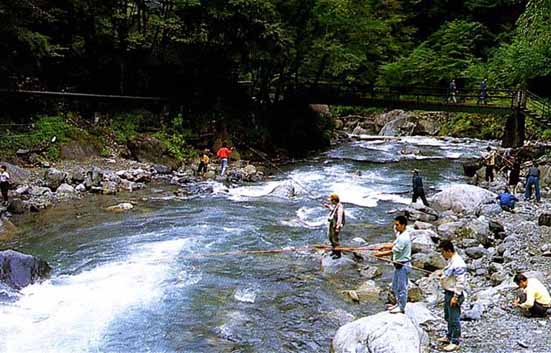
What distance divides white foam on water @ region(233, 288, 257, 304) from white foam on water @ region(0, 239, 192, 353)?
4.81 ft

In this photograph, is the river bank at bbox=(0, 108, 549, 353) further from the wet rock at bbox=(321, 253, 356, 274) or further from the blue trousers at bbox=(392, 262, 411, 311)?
the blue trousers at bbox=(392, 262, 411, 311)

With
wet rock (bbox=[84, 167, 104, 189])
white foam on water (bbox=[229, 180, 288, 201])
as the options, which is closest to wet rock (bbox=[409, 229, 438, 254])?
white foam on water (bbox=[229, 180, 288, 201])

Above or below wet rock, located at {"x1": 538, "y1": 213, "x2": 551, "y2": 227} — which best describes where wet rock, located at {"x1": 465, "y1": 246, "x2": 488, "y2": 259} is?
below

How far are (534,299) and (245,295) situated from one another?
199 inches

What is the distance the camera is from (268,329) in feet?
31.5

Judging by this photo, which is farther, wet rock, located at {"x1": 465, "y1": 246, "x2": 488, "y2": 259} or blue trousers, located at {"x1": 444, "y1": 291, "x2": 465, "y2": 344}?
wet rock, located at {"x1": 465, "y1": 246, "x2": 488, "y2": 259}

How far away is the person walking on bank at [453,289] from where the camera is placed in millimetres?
8000

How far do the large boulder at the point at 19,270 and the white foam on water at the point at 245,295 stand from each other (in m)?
3.85

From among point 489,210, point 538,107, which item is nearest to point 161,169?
point 489,210

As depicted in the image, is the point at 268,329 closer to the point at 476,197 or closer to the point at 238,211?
the point at 238,211

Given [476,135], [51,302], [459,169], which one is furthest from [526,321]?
[476,135]

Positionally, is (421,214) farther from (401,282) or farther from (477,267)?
(401,282)

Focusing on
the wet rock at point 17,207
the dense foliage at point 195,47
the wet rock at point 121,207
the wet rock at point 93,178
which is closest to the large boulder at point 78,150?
the wet rock at point 93,178

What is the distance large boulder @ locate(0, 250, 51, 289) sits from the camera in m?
10.8
